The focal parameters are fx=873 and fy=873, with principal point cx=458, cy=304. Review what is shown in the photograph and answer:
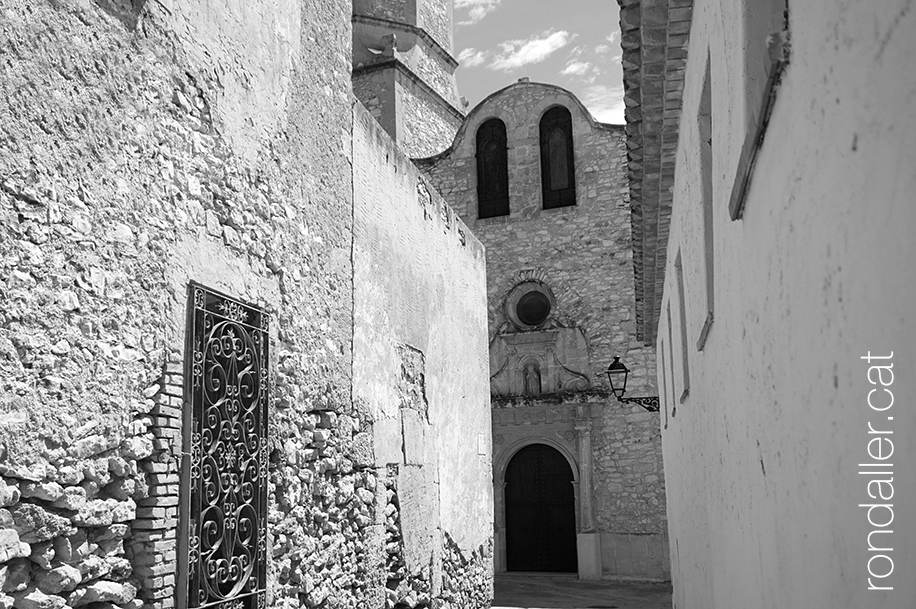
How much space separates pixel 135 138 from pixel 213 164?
0.67m

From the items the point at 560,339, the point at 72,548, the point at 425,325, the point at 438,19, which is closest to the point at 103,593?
the point at 72,548

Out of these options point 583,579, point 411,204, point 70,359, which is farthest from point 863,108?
point 583,579

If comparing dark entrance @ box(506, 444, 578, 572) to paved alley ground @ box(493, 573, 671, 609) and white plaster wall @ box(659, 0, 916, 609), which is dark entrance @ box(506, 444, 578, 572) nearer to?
paved alley ground @ box(493, 573, 671, 609)

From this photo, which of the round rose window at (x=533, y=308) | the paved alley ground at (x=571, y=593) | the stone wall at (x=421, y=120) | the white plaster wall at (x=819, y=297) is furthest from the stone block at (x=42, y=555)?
the stone wall at (x=421, y=120)

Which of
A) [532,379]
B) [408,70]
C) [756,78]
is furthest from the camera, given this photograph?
[408,70]

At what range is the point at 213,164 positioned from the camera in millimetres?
4828

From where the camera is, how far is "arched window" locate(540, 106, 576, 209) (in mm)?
17031

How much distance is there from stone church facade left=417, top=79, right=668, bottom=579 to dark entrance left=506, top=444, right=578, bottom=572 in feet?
0.07

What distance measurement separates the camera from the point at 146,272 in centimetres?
420

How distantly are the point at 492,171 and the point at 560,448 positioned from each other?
5.71 meters

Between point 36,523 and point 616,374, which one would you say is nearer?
point 36,523

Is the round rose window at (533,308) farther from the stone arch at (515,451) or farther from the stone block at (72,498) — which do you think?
the stone block at (72,498)

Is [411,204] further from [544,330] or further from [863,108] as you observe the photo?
[544,330]

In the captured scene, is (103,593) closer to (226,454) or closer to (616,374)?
(226,454)
